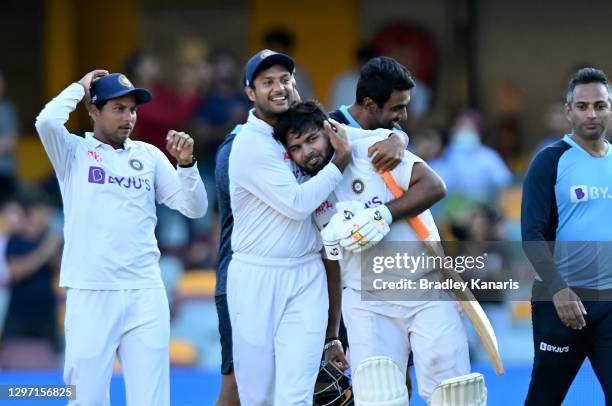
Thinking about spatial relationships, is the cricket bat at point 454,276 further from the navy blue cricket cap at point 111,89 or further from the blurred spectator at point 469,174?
the blurred spectator at point 469,174

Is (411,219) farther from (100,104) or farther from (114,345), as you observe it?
(100,104)

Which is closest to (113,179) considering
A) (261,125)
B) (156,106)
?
(261,125)

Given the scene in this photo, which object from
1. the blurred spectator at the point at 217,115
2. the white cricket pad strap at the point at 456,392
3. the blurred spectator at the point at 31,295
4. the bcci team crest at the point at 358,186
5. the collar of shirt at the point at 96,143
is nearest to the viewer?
the white cricket pad strap at the point at 456,392

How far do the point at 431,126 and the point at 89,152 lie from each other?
6.94m

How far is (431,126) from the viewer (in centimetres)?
1366

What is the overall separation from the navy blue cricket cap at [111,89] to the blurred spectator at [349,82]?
19.7 feet

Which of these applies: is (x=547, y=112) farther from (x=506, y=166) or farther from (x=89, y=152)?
(x=89, y=152)

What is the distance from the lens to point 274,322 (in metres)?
6.94

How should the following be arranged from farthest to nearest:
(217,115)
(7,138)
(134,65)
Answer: (7,138), (217,115), (134,65)

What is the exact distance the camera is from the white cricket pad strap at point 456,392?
6.56 m

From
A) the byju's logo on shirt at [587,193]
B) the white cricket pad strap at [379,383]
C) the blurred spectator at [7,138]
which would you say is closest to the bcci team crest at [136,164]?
the white cricket pad strap at [379,383]

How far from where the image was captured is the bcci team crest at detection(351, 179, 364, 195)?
22.4ft

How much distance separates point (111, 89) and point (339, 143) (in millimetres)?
1254

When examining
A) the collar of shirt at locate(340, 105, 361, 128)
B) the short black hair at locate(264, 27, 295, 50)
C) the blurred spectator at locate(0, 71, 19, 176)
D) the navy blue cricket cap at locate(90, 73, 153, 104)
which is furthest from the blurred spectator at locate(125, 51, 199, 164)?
the collar of shirt at locate(340, 105, 361, 128)
